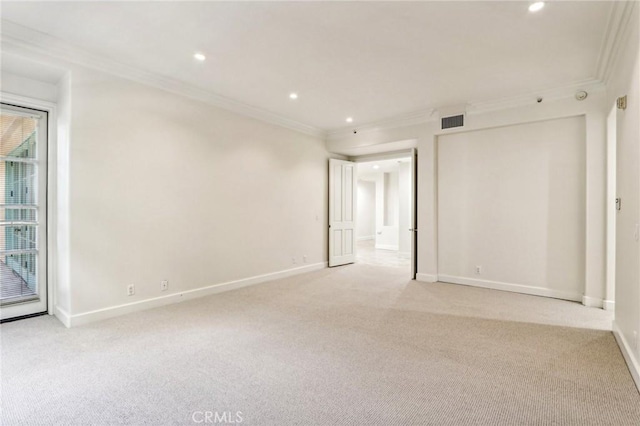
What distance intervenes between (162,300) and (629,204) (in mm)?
4797

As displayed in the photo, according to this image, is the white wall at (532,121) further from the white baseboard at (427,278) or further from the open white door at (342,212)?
the open white door at (342,212)

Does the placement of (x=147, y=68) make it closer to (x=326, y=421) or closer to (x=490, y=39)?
(x=490, y=39)

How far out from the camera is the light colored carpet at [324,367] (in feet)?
6.29

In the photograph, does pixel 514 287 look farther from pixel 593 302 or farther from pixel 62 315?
pixel 62 315

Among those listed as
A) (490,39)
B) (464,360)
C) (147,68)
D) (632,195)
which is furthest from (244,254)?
(632,195)

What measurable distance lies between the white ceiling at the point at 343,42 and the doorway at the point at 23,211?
1.19 meters

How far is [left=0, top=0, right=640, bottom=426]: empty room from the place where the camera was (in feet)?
7.27

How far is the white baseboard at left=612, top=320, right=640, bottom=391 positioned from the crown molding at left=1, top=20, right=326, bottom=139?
503 cm

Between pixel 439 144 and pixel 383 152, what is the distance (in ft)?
5.10

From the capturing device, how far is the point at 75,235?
10.9ft

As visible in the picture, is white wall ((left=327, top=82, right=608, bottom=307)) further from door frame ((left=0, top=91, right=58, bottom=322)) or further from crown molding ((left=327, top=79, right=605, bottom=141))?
door frame ((left=0, top=91, right=58, bottom=322))

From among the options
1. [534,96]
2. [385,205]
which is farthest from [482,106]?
[385,205]

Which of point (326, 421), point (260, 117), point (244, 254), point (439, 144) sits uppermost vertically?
point (260, 117)

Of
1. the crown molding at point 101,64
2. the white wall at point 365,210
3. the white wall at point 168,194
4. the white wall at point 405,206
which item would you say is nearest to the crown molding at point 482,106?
the white wall at point 168,194
